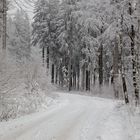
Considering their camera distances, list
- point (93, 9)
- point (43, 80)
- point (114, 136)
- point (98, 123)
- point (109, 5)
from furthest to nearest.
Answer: point (93, 9), point (43, 80), point (109, 5), point (98, 123), point (114, 136)

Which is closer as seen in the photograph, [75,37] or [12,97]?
[12,97]

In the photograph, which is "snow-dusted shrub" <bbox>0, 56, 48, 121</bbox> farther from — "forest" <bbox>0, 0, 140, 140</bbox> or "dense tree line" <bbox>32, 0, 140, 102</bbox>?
"dense tree line" <bbox>32, 0, 140, 102</bbox>

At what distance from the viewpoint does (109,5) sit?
17.5 m

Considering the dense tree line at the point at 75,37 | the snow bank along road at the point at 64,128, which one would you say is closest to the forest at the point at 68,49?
the dense tree line at the point at 75,37

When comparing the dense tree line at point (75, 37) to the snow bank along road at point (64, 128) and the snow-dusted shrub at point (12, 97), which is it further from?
the snow bank along road at point (64, 128)

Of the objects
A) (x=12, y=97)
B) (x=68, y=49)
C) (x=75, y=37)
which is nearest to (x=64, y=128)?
(x=12, y=97)

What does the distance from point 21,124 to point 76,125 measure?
7.17ft

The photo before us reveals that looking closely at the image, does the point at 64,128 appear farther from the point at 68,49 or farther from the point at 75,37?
the point at 68,49

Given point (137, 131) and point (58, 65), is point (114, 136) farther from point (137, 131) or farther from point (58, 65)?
point (58, 65)

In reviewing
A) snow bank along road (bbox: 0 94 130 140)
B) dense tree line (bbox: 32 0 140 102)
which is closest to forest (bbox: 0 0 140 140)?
dense tree line (bbox: 32 0 140 102)

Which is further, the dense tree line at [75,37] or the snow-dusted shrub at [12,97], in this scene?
the dense tree line at [75,37]

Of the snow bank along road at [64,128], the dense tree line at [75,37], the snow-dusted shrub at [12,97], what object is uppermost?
the dense tree line at [75,37]

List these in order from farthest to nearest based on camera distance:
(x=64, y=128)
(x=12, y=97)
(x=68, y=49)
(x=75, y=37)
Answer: (x=68, y=49), (x=75, y=37), (x=12, y=97), (x=64, y=128)

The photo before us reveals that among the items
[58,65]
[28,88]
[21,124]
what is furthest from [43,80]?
[58,65]
